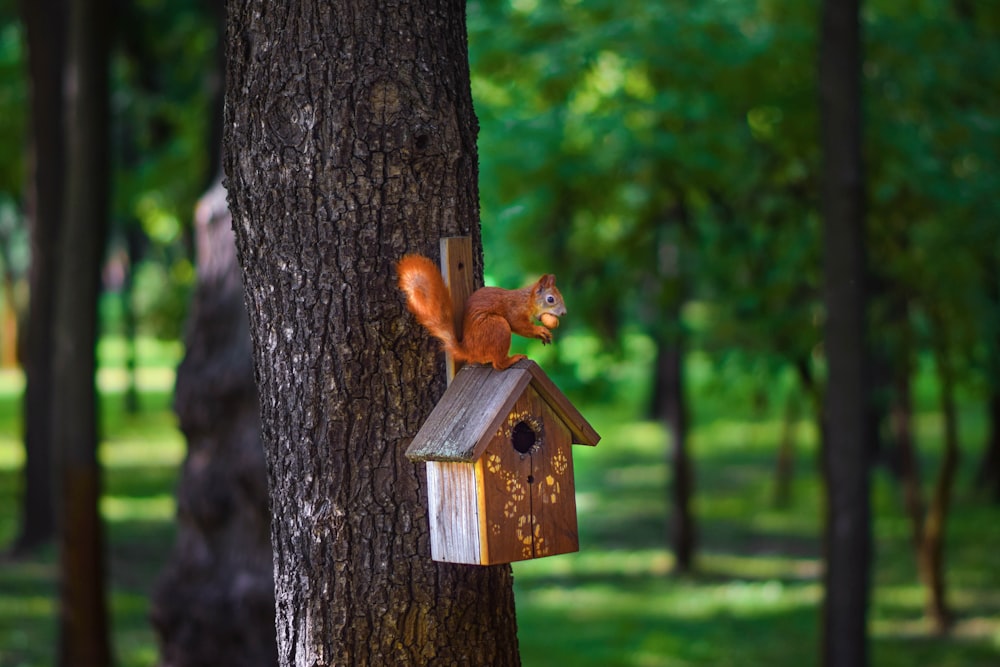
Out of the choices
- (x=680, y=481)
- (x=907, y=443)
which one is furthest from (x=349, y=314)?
(x=680, y=481)

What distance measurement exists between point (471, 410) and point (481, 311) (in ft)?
0.69

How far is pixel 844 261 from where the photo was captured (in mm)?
6633

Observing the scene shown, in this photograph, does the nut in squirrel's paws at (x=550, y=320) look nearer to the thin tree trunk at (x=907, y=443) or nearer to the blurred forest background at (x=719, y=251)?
the blurred forest background at (x=719, y=251)

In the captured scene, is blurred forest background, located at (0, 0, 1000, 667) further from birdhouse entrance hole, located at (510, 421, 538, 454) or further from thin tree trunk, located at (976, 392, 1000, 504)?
birdhouse entrance hole, located at (510, 421, 538, 454)

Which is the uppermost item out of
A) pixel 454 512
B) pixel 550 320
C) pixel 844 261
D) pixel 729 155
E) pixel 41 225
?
pixel 41 225

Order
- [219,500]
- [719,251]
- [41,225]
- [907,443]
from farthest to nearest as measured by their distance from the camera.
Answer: [41,225] → [907,443] → [719,251] → [219,500]

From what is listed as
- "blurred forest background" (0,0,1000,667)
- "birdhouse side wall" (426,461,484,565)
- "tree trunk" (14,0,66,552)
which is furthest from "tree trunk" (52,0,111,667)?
"birdhouse side wall" (426,461,484,565)

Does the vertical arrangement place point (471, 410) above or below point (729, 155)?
below

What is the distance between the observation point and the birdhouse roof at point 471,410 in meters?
2.49

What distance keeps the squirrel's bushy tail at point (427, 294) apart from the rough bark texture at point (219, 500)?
14.5 feet

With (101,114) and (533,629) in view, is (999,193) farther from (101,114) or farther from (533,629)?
(101,114)

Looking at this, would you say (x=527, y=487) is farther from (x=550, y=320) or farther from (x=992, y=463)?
(x=992, y=463)

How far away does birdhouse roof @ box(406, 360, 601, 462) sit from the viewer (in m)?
2.49

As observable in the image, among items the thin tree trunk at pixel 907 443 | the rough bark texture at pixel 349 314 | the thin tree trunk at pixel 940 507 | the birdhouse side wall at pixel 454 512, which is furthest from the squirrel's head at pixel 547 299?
the thin tree trunk at pixel 907 443
